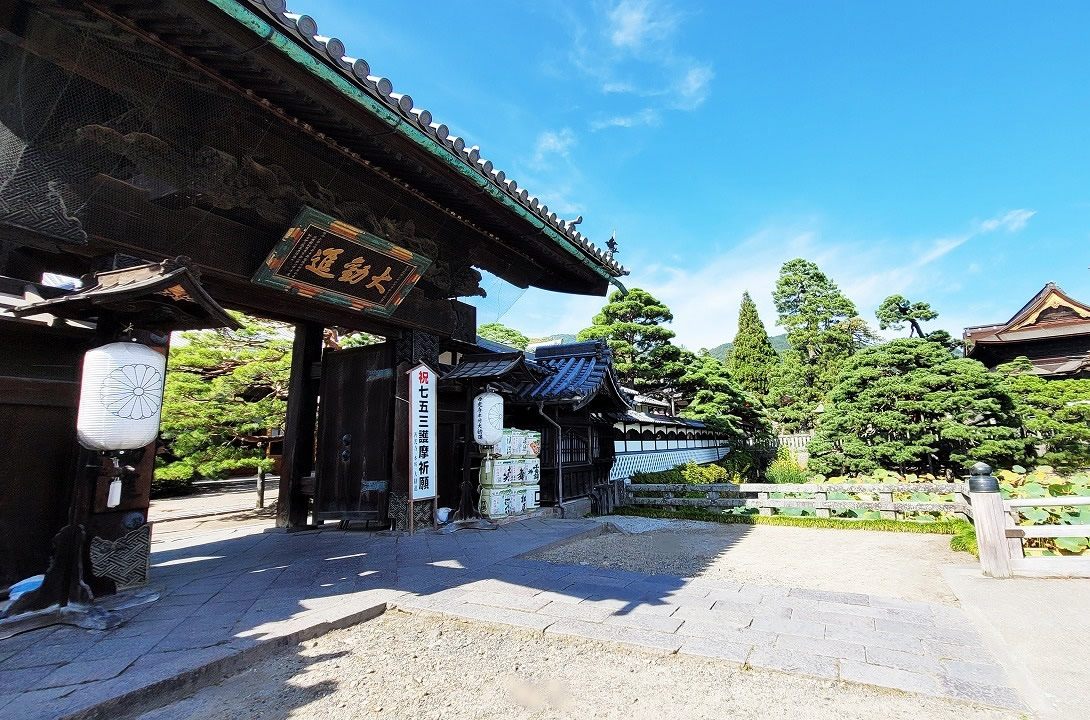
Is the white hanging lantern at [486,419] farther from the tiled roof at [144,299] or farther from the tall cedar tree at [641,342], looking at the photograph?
the tall cedar tree at [641,342]

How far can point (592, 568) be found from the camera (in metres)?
5.83

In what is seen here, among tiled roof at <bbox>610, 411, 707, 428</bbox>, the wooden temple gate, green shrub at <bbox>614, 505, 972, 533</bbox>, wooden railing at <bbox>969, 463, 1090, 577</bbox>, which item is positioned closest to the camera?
the wooden temple gate

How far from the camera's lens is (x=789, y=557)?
751 cm

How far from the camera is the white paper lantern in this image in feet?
12.5

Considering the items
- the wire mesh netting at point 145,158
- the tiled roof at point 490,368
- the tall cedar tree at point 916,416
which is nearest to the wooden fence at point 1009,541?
the tiled roof at point 490,368

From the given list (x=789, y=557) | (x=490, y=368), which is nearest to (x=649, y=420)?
(x=490, y=368)

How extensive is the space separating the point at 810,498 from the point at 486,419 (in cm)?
738

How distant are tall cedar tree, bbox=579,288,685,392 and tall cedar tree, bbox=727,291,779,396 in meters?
12.9

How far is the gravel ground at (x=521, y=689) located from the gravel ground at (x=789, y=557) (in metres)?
2.99

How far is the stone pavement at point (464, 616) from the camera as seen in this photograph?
2.87 metres

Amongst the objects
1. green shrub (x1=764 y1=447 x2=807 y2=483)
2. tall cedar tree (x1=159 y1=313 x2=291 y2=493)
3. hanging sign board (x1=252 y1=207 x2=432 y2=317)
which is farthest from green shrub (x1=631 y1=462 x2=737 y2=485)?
hanging sign board (x1=252 y1=207 x2=432 y2=317)

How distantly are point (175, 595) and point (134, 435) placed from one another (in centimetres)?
164

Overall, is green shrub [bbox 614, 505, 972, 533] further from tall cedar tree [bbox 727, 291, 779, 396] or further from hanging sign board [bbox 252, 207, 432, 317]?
tall cedar tree [bbox 727, 291, 779, 396]

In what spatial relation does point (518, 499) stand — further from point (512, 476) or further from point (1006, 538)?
point (1006, 538)
